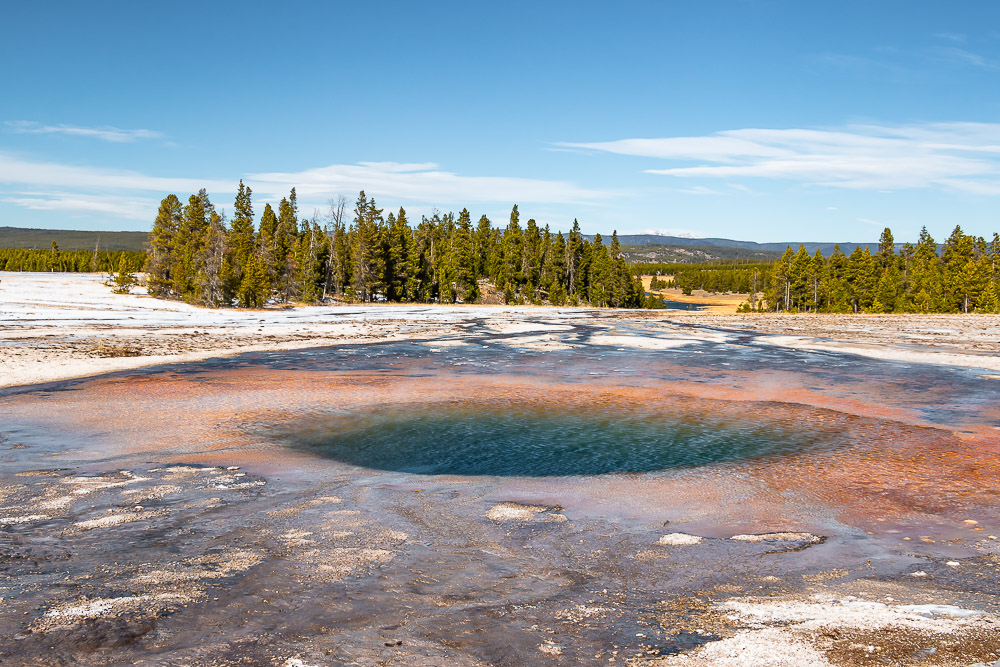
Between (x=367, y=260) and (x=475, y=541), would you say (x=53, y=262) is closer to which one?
(x=367, y=260)

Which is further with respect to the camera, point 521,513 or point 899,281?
point 899,281

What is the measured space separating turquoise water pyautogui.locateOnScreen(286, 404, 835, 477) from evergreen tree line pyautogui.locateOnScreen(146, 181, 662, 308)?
4693 centimetres

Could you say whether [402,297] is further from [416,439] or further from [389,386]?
[416,439]

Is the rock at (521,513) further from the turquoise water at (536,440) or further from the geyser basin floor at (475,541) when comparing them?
the turquoise water at (536,440)

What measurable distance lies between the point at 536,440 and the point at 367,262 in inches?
2848

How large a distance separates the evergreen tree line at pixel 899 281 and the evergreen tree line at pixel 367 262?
76.5ft

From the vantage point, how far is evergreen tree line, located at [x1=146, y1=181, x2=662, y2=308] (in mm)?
59188

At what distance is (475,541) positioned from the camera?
7.18 meters

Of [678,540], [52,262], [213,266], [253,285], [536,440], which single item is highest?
[52,262]

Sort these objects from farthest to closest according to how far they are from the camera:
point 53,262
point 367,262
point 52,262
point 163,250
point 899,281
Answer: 1. point 53,262
2. point 52,262
3. point 899,281
4. point 367,262
5. point 163,250

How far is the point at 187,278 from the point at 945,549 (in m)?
62.1

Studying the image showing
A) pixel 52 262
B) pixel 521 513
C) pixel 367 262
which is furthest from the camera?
pixel 52 262

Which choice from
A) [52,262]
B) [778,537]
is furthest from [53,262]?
[778,537]

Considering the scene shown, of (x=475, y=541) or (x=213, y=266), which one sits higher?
(x=213, y=266)
